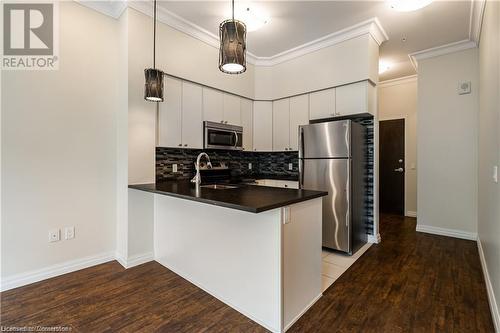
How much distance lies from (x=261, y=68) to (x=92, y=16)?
2.51 metres

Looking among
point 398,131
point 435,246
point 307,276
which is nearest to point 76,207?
point 307,276

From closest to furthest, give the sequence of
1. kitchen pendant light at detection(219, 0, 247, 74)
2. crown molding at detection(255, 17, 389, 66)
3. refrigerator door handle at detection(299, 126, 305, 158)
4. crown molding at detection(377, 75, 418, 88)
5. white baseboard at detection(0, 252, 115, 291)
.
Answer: kitchen pendant light at detection(219, 0, 247, 74) < white baseboard at detection(0, 252, 115, 291) < crown molding at detection(255, 17, 389, 66) < refrigerator door handle at detection(299, 126, 305, 158) < crown molding at detection(377, 75, 418, 88)

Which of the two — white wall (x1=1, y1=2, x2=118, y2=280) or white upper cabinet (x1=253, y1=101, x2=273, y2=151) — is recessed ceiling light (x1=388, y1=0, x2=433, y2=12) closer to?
white upper cabinet (x1=253, y1=101, x2=273, y2=151)

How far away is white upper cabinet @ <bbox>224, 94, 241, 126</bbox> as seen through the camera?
3.82 m

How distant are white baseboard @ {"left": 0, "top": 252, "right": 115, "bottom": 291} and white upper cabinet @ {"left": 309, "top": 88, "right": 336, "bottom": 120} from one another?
3334mm

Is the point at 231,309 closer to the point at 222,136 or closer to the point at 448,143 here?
the point at 222,136

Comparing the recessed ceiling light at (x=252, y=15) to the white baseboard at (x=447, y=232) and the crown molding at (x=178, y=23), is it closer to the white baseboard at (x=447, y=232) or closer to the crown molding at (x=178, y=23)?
the crown molding at (x=178, y=23)

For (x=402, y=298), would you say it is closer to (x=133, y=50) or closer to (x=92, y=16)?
(x=133, y=50)

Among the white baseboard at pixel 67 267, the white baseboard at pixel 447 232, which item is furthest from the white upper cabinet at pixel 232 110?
the white baseboard at pixel 447 232

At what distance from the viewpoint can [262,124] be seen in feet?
14.3

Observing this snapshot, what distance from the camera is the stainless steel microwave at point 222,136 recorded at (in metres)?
3.47

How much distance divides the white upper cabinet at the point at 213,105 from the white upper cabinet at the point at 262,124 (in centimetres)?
80

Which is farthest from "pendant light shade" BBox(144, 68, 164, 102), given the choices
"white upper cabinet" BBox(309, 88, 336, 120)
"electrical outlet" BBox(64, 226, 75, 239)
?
"white upper cabinet" BBox(309, 88, 336, 120)

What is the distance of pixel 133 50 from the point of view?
108 inches
